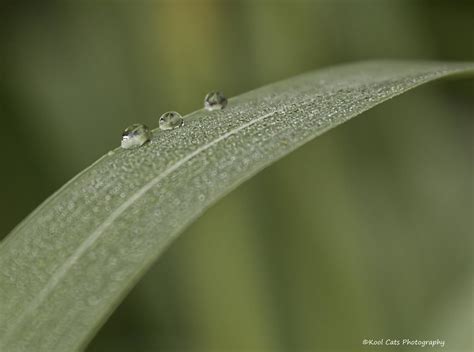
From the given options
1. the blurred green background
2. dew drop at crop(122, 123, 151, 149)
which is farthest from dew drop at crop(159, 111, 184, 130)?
the blurred green background

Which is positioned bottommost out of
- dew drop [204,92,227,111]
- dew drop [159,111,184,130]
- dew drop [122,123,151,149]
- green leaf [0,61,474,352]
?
green leaf [0,61,474,352]

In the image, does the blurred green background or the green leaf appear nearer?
the green leaf

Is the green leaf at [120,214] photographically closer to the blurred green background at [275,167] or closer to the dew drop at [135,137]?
the dew drop at [135,137]

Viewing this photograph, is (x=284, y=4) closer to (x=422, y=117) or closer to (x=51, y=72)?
(x=422, y=117)

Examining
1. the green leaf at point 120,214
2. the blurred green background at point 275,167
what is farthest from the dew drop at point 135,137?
the blurred green background at point 275,167

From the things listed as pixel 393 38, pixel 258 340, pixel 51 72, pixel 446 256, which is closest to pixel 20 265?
pixel 258 340

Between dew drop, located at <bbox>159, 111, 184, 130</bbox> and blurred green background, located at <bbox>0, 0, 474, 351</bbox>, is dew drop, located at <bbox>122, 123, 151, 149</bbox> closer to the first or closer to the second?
dew drop, located at <bbox>159, 111, 184, 130</bbox>
